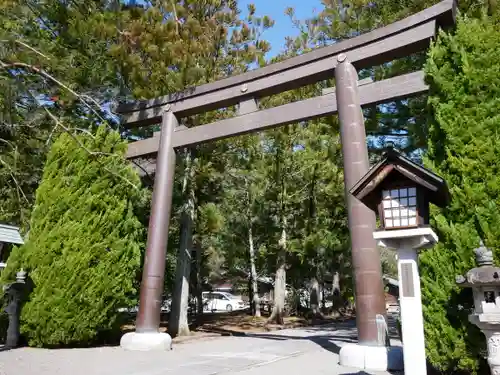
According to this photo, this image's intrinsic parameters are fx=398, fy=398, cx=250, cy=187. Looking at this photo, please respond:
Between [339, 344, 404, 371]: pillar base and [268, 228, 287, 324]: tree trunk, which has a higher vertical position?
[268, 228, 287, 324]: tree trunk

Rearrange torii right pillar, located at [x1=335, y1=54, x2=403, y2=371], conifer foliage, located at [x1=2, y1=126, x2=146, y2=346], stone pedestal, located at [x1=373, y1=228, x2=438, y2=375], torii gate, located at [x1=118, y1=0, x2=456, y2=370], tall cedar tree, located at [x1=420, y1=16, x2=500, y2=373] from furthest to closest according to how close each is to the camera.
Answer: conifer foliage, located at [x1=2, y1=126, x2=146, y2=346], torii gate, located at [x1=118, y1=0, x2=456, y2=370], torii right pillar, located at [x1=335, y1=54, x2=403, y2=371], tall cedar tree, located at [x1=420, y1=16, x2=500, y2=373], stone pedestal, located at [x1=373, y1=228, x2=438, y2=375]

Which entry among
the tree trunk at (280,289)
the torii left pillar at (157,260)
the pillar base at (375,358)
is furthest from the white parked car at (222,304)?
the pillar base at (375,358)

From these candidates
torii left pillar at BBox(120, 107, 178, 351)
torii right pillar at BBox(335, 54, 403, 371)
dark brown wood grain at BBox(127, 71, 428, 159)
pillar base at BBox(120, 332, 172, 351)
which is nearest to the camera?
torii right pillar at BBox(335, 54, 403, 371)

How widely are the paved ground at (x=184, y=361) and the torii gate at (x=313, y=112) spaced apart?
0.84 meters

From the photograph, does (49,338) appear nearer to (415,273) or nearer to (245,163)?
(415,273)

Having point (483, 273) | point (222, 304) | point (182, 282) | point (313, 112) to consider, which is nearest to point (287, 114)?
point (313, 112)

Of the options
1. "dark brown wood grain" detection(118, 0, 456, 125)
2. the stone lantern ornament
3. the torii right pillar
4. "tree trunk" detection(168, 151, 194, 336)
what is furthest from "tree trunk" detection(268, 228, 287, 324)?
the stone lantern ornament

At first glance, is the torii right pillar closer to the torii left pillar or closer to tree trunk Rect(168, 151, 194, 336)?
the torii left pillar

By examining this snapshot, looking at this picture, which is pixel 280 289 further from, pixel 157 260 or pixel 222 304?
pixel 222 304

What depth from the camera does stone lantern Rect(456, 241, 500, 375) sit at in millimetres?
4465

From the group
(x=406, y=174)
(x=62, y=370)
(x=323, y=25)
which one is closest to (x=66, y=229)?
(x=62, y=370)

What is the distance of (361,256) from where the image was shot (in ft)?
23.1

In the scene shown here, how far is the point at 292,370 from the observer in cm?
643

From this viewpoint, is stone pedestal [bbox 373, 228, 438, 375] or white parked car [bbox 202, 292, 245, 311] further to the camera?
white parked car [bbox 202, 292, 245, 311]
